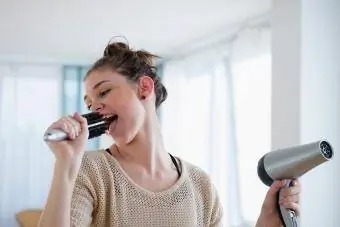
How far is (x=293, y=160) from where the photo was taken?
86 centimetres

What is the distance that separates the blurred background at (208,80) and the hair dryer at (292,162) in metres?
1.19

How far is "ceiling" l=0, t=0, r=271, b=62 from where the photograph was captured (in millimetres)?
2744

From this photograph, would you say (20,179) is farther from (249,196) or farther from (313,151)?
(313,151)

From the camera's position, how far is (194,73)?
403 centimetres

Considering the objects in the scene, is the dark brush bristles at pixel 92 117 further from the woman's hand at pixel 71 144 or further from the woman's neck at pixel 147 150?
the woman's neck at pixel 147 150

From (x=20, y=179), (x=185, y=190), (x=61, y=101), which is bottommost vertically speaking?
(x=20, y=179)

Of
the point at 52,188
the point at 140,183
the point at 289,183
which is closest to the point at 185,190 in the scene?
the point at 140,183

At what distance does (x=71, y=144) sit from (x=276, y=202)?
0.45 metres

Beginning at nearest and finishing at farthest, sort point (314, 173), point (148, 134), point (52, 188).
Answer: point (52, 188) < point (148, 134) < point (314, 173)

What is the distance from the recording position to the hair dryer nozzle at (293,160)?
2.71ft

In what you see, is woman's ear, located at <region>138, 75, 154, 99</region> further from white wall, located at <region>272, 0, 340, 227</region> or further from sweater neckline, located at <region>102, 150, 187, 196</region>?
white wall, located at <region>272, 0, 340, 227</region>

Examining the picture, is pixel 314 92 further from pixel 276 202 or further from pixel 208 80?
pixel 208 80

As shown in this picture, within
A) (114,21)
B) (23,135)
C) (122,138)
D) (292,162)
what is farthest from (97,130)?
(23,135)

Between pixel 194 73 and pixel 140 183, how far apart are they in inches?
123
